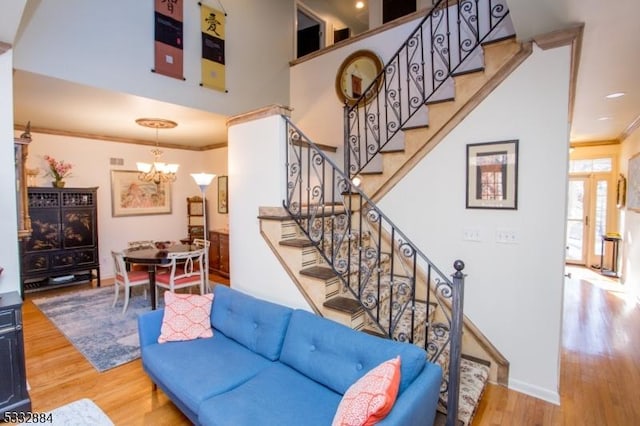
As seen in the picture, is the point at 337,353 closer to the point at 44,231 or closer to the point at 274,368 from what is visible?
the point at 274,368

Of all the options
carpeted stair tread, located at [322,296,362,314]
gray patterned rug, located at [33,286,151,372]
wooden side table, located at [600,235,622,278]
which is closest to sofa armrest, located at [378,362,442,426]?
carpeted stair tread, located at [322,296,362,314]

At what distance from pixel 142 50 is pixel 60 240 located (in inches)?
133

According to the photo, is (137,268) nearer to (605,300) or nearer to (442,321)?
(442,321)

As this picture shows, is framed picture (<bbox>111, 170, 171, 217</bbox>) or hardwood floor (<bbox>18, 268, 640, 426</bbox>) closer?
hardwood floor (<bbox>18, 268, 640, 426</bbox>)

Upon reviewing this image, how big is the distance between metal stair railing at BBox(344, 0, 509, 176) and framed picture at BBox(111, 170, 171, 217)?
176 inches

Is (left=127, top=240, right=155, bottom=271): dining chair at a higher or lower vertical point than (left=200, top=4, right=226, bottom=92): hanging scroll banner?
lower

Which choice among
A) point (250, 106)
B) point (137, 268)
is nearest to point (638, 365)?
point (250, 106)

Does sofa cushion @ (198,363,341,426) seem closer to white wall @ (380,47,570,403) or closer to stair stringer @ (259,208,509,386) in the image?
stair stringer @ (259,208,509,386)

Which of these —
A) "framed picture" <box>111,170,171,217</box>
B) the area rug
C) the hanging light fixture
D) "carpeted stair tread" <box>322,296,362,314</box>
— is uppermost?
the hanging light fixture

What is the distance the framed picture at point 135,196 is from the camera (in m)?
6.20

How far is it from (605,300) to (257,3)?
7.15 m

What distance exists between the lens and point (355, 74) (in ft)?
16.1

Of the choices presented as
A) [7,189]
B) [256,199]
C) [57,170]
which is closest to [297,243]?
[256,199]

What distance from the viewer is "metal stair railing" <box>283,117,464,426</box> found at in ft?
6.84
